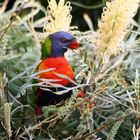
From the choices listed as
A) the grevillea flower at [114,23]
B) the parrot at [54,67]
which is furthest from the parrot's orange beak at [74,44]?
the grevillea flower at [114,23]

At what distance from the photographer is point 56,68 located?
1199 mm

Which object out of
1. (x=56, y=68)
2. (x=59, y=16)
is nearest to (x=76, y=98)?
(x=56, y=68)

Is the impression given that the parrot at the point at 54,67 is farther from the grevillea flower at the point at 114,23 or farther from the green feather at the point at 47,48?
the grevillea flower at the point at 114,23

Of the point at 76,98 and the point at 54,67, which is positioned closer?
the point at 76,98

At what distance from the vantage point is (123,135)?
1328mm

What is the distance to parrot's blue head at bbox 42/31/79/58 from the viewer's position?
122 cm

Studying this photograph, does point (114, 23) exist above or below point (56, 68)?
above

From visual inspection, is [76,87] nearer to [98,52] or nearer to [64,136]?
[98,52]

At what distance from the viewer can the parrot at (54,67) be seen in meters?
1.19

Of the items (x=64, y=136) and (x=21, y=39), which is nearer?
(x=64, y=136)

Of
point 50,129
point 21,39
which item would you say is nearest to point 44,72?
point 50,129

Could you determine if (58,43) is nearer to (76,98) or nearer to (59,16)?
(59,16)

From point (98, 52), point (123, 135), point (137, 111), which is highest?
point (98, 52)

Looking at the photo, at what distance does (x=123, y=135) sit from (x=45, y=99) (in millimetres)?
266
